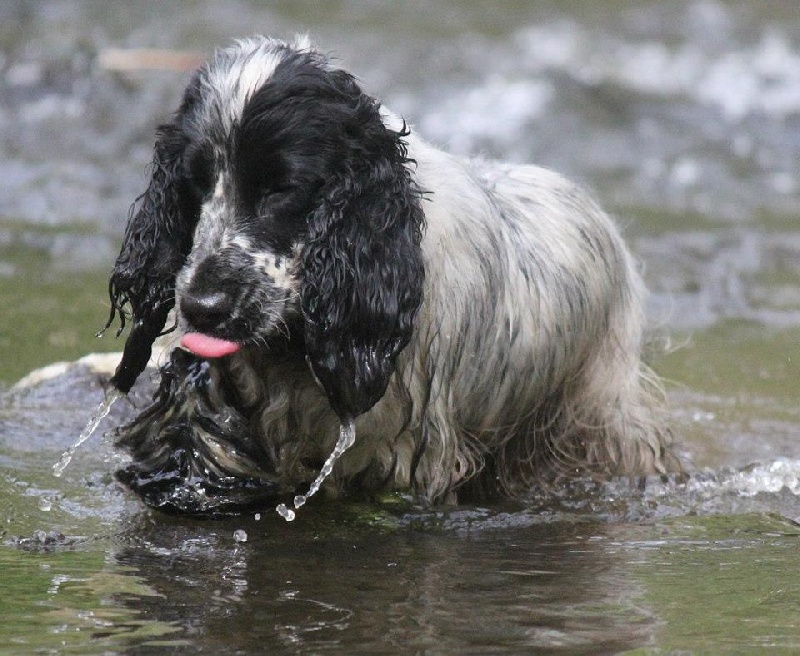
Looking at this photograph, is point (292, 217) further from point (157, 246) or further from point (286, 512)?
point (286, 512)

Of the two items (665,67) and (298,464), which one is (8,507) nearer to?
(298,464)

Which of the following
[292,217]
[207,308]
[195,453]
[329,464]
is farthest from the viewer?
[195,453]

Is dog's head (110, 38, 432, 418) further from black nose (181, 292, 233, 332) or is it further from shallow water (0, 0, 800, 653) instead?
shallow water (0, 0, 800, 653)

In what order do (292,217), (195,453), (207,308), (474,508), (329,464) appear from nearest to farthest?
(207,308) → (292,217) → (329,464) → (195,453) → (474,508)

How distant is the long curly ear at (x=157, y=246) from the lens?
4.38 m

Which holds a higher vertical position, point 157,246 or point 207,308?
point 157,246

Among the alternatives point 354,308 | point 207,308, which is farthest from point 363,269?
point 207,308

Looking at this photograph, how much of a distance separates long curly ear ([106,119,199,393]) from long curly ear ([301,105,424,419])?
420 mm

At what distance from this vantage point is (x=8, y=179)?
11.0 metres

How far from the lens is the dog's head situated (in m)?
4.09

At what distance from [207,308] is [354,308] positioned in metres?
0.45

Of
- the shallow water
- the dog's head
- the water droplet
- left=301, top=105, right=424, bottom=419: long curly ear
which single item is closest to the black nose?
the dog's head

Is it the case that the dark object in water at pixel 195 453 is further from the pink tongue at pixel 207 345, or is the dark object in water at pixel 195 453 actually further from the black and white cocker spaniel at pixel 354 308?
the pink tongue at pixel 207 345

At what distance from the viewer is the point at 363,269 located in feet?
14.0
